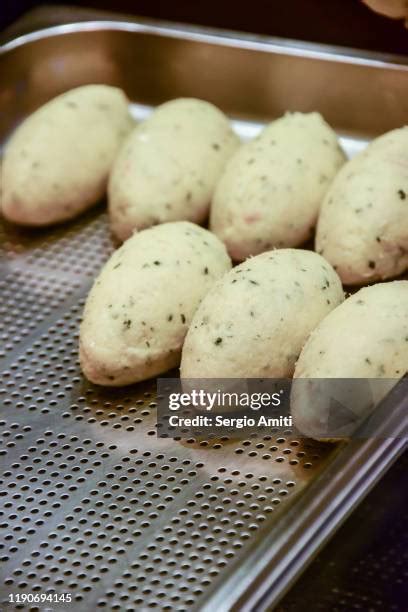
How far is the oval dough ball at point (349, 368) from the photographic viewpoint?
41.3 inches

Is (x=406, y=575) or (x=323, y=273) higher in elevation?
(x=323, y=273)

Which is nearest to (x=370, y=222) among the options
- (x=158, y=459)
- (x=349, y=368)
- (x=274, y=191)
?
(x=274, y=191)

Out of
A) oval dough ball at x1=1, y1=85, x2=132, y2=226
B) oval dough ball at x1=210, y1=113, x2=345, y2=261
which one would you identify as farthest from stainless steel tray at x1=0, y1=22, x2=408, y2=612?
oval dough ball at x1=210, y1=113, x2=345, y2=261

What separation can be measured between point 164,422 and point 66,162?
50cm

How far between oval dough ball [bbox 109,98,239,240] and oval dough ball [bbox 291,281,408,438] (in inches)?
15.8

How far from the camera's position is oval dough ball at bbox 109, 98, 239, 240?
1405mm

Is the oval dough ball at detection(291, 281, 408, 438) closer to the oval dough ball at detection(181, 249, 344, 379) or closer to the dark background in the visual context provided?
the oval dough ball at detection(181, 249, 344, 379)

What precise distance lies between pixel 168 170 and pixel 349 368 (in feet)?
1.61

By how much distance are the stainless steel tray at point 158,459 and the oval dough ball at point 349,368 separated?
52mm

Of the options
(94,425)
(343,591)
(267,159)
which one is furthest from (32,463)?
(267,159)

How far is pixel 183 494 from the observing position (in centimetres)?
107

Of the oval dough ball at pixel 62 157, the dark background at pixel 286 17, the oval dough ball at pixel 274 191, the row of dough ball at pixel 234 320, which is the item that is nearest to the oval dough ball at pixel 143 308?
the row of dough ball at pixel 234 320

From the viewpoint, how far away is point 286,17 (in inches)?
66.9

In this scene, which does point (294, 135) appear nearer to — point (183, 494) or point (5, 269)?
point (5, 269)
